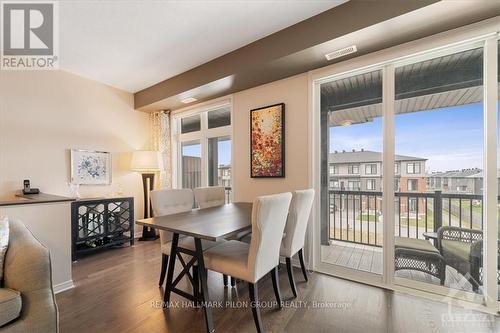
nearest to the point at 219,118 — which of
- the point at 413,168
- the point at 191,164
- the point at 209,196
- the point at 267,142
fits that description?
the point at 191,164

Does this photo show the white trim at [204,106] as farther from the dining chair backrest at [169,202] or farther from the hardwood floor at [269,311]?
the hardwood floor at [269,311]

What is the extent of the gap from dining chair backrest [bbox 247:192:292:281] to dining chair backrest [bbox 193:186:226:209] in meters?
1.30

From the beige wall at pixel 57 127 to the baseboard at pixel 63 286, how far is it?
1564 millimetres

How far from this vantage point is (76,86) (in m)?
3.33

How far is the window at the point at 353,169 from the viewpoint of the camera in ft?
8.23

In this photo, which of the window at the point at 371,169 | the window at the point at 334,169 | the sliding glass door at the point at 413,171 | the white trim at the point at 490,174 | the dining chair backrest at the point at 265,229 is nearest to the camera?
the dining chair backrest at the point at 265,229

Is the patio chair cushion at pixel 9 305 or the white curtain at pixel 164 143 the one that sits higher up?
the white curtain at pixel 164 143

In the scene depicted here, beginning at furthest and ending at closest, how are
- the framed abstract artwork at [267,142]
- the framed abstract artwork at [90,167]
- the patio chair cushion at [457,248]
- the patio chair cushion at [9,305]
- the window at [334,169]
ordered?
1. the framed abstract artwork at [90,167]
2. the framed abstract artwork at [267,142]
3. the window at [334,169]
4. the patio chair cushion at [457,248]
5. the patio chair cushion at [9,305]

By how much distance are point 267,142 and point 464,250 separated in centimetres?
227

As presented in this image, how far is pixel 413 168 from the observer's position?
2.19m

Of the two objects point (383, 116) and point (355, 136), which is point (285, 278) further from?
point (383, 116)

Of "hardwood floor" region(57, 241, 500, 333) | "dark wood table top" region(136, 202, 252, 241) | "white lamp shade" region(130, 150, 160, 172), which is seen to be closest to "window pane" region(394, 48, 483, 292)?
"hardwood floor" region(57, 241, 500, 333)

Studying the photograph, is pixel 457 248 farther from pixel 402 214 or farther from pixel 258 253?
pixel 258 253

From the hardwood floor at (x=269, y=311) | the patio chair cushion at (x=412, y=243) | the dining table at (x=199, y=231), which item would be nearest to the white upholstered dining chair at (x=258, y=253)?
the dining table at (x=199, y=231)
